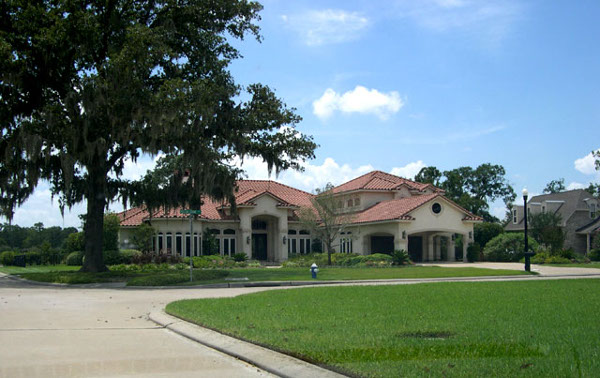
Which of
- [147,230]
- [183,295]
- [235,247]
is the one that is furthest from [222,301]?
[235,247]

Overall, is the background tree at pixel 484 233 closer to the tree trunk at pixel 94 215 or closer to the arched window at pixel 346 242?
the arched window at pixel 346 242

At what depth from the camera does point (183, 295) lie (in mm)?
19250

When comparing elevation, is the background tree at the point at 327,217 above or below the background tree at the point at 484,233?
above

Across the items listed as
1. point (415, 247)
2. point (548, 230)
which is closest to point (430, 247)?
point (415, 247)

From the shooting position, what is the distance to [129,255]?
38875 mm

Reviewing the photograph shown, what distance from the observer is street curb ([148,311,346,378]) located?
750 centimetres

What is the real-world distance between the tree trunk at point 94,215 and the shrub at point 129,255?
429 inches

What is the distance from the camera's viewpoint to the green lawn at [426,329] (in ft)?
23.7

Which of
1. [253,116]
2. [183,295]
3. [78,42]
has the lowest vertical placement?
[183,295]

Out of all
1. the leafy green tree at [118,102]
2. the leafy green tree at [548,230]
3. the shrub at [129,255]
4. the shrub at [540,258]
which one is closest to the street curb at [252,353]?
the leafy green tree at [118,102]

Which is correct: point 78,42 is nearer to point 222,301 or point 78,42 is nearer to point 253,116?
point 253,116

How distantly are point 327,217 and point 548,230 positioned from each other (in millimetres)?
18109

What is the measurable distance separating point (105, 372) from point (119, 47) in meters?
18.6

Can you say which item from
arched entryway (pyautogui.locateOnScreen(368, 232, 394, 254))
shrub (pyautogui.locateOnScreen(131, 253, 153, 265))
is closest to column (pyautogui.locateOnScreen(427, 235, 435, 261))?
arched entryway (pyautogui.locateOnScreen(368, 232, 394, 254))
